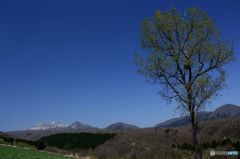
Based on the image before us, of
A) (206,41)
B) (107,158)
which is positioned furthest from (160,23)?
(107,158)

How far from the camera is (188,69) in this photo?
37.1 metres

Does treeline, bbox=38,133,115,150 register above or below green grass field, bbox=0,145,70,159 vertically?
above

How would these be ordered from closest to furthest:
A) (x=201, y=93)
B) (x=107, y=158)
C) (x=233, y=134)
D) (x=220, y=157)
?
(x=201, y=93)
(x=220, y=157)
(x=107, y=158)
(x=233, y=134)

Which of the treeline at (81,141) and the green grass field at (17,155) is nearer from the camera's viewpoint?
the green grass field at (17,155)

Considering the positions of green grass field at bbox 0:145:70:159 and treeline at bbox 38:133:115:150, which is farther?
treeline at bbox 38:133:115:150

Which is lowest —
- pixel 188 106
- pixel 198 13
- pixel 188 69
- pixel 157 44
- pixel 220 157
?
pixel 220 157

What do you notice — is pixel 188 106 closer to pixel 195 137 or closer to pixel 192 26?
pixel 195 137

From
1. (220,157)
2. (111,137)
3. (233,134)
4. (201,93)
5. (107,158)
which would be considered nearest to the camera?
(201,93)

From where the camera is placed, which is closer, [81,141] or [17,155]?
[17,155]

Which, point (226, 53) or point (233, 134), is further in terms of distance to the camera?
point (233, 134)

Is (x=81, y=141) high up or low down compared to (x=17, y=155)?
up

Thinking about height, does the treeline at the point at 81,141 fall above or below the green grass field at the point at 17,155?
above

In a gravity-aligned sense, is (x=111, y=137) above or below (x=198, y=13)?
below

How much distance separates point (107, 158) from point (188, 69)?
36.6m
